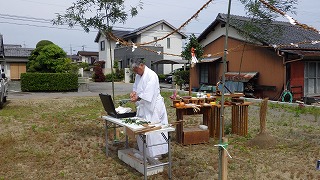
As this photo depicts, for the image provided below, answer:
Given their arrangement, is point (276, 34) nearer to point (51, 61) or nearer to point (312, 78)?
point (312, 78)

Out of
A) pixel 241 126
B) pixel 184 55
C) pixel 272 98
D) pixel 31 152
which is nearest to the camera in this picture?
pixel 31 152

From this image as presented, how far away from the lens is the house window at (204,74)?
18255 mm

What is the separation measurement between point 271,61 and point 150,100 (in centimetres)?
1082

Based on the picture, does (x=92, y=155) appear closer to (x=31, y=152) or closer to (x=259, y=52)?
(x=31, y=152)

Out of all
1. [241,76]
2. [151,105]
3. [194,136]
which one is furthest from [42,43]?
[151,105]

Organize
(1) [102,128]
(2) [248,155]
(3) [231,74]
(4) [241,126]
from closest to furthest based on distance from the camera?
(2) [248,155] < (4) [241,126] < (1) [102,128] < (3) [231,74]

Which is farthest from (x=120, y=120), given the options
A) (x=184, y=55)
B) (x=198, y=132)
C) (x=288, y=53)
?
(x=288, y=53)

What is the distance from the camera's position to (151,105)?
5.02 m

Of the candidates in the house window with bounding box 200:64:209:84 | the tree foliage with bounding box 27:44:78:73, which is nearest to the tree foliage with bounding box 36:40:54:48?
the tree foliage with bounding box 27:44:78:73

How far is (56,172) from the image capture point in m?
4.87

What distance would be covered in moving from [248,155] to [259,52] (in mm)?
10281

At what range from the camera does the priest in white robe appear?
4.92 meters

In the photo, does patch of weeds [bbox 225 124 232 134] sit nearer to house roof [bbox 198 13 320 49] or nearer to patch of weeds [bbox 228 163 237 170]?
patch of weeds [bbox 228 163 237 170]

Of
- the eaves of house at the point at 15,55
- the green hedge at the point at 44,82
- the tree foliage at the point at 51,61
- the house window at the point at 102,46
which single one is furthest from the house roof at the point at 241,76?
the house window at the point at 102,46
